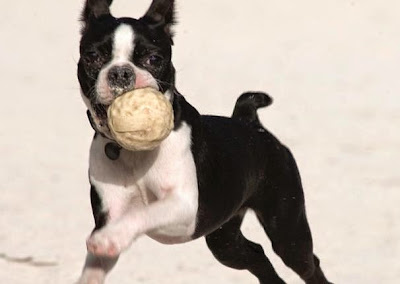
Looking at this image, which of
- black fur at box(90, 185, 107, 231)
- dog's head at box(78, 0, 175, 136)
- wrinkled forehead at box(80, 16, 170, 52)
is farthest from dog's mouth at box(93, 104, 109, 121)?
black fur at box(90, 185, 107, 231)

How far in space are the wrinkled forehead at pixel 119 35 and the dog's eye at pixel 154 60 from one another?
0.05 metres

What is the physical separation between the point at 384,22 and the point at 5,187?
20.0 ft

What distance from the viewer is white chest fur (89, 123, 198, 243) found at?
5637 millimetres

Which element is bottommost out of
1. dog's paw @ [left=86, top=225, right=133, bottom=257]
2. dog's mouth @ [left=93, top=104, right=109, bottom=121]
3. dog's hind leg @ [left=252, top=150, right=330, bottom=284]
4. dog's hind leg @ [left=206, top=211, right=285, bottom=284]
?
Result: dog's hind leg @ [left=206, top=211, right=285, bottom=284]

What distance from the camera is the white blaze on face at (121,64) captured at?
5387 mm

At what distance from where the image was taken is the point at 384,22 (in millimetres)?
13953

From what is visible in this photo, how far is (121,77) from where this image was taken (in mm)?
5359

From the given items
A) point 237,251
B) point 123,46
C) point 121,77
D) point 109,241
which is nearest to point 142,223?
point 109,241

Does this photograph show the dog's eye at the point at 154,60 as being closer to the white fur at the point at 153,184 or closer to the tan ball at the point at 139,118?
the tan ball at the point at 139,118

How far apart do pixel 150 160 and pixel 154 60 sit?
492 mm

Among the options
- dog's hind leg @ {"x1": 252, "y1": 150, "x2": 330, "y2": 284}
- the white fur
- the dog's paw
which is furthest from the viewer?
dog's hind leg @ {"x1": 252, "y1": 150, "x2": 330, "y2": 284}

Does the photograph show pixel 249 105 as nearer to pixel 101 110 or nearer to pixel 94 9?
pixel 94 9

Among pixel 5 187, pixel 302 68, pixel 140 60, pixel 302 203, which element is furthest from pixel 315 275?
pixel 302 68

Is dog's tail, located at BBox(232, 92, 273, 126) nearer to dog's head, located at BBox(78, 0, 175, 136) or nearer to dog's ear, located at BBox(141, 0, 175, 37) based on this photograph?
dog's ear, located at BBox(141, 0, 175, 37)
